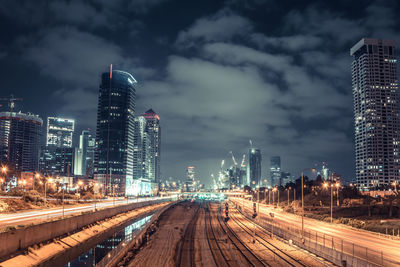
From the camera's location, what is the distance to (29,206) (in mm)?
81688

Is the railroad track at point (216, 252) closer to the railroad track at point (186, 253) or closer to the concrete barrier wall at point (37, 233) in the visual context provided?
the railroad track at point (186, 253)

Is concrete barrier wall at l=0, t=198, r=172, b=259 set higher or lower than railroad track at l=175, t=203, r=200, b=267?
higher

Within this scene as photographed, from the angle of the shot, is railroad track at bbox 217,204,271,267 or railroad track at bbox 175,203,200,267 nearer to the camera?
railroad track at bbox 217,204,271,267

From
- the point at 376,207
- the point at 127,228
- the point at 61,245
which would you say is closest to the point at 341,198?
the point at 376,207

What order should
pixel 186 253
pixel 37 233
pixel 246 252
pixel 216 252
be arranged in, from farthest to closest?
pixel 186 253
pixel 216 252
pixel 246 252
pixel 37 233

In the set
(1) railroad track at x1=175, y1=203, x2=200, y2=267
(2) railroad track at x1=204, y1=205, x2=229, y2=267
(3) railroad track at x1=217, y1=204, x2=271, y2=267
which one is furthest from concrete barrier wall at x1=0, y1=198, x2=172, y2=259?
(3) railroad track at x1=217, y1=204, x2=271, y2=267

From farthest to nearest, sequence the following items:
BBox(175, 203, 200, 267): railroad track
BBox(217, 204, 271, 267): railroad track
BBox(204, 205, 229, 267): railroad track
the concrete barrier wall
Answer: BBox(175, 203, 200, 267): railroad track
BBox(204, 205, 229, 267): railroad track
BBox(217, 204, 271, 267): railroad track
the concrete barrier wall

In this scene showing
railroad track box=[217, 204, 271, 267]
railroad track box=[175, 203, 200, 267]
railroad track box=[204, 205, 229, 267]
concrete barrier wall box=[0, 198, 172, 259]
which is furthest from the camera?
railroad track box=[175, 203, 200, 267]

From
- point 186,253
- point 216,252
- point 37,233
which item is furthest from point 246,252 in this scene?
point 37,233

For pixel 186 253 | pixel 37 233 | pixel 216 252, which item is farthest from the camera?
pixel 186 253

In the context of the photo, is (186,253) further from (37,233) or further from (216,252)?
(37,233)

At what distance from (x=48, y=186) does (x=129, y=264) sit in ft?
330

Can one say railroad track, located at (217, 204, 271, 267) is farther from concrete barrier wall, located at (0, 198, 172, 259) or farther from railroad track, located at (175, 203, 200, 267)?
concrete barrier wall, located at (0, 198, 172, 259)

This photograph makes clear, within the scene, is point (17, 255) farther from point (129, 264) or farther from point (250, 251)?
point (250, 251)
